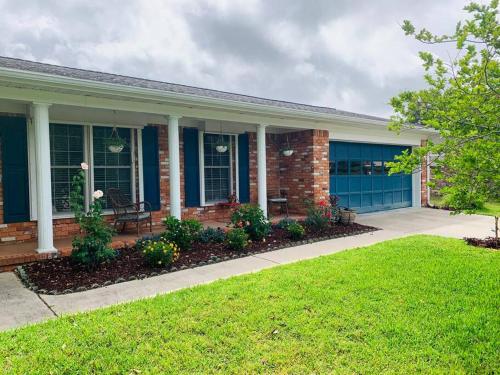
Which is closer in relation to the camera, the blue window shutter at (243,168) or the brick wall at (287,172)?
the brick wall at (287,172)

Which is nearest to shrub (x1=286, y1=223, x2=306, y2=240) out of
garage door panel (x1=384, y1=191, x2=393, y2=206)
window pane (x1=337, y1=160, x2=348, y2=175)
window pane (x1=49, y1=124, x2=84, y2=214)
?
window pane (x1=337, y1=160, x2=348, y2=175)

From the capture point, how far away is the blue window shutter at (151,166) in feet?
26.7

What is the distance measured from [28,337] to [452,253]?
19.8 ft

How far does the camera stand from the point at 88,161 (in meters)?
7.39

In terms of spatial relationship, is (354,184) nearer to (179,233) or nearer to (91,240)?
(179,233)

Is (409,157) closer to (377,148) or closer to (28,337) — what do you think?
(28,337)

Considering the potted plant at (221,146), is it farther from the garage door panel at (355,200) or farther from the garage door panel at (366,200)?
the garage door panel at (366,200)

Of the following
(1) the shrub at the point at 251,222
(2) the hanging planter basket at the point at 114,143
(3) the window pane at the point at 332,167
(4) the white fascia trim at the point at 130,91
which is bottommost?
(1) the shrub at the point at 251,222

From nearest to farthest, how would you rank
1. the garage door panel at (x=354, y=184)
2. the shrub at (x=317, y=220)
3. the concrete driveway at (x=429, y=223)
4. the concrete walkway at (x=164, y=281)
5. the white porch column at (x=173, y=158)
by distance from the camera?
the concrete walkway at (x=164, y=281) < the white porch column at (x=173, y=158) < the shrub at (x=317, y=220) < the concrete driveway at (x=429, y=223) < the garage door panel at (x=354, y=184)

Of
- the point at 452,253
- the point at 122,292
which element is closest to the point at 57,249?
the point at 122,292

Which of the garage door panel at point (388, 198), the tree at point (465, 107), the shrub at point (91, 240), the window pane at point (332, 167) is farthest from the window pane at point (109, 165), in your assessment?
the garage door panel at point (388, 198)

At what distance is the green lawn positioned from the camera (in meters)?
2.71

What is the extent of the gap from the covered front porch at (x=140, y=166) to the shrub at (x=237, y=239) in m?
1.18

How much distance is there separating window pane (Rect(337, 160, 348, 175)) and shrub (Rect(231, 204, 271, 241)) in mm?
4661
